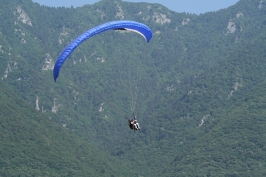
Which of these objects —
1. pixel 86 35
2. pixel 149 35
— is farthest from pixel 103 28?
pixel 149 35

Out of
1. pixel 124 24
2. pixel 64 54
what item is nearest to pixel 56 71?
pixel 64 54

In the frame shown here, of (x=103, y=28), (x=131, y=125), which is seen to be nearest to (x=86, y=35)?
(x=103, y=28)

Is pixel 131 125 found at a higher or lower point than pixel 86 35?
lower

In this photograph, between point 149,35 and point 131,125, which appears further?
point 149,35

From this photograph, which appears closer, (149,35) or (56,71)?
(56,71)

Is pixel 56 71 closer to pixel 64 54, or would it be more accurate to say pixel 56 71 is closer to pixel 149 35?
pixel 64 54

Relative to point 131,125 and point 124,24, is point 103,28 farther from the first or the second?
point 131,125

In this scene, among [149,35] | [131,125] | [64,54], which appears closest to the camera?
[64,54]

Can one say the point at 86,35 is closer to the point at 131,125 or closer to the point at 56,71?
the point at 56,71

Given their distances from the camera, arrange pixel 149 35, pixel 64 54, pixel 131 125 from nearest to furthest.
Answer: pixel 64 54 → pixel 131 125 → pixel 149 35

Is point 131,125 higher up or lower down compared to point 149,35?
lower down
